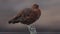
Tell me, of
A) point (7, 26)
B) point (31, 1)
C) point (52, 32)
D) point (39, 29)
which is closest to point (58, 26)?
point (52, 32)

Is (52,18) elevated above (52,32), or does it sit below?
above

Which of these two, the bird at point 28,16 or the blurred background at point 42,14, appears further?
the blurred background at point 42,14

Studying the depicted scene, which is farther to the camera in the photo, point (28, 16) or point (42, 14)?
point (42, 14)

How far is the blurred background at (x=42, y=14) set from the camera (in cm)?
168

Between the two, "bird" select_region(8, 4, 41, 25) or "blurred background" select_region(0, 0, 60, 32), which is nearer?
"bird" select_region(8, 4, 41, 25)

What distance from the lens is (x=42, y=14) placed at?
1.70 metres

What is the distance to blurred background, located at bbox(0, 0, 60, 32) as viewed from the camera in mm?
1681

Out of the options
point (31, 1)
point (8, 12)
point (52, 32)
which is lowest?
point (52, 32)

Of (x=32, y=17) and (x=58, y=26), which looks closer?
(x=32, y=17)

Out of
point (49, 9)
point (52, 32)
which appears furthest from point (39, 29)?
point (49, 9)

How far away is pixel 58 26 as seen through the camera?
65.9 inches

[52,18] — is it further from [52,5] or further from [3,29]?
[3,29]

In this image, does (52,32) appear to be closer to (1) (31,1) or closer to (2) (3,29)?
(1) (31,1)

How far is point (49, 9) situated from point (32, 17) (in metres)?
0.45
